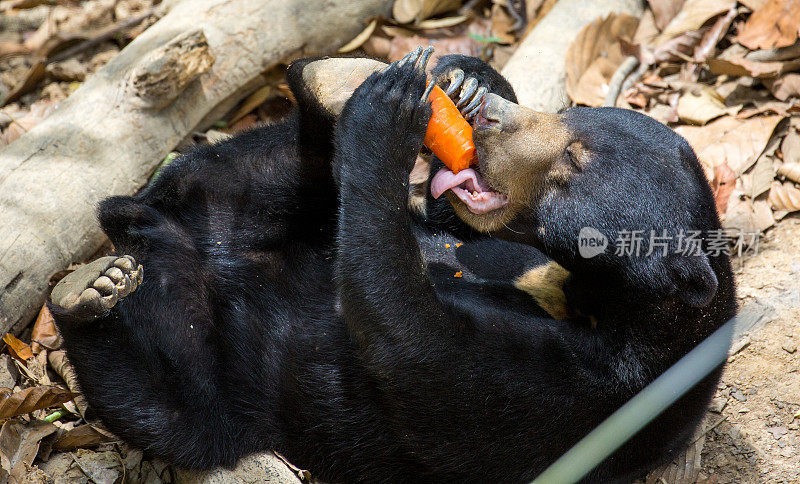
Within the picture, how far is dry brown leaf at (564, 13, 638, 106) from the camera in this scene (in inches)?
220

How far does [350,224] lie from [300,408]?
0.99m

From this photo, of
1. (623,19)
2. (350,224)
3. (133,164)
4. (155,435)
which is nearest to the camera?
(350,224)

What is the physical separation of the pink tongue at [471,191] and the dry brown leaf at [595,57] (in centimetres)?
218

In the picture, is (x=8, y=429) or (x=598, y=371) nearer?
(x=598, y=371)

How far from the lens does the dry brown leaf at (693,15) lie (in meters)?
5.91

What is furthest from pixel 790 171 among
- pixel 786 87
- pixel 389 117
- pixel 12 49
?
pixel 12 49

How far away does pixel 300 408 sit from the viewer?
367cm

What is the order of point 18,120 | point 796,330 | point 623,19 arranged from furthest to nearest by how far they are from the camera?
1. point 623,19
2. point 18,120
3. point 796,330

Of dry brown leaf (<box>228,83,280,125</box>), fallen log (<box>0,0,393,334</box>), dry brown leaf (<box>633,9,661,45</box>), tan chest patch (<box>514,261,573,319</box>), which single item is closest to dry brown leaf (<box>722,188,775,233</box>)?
tan chest patch (<box>514,261,573,319</box>)

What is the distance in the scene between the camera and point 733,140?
5254 mm

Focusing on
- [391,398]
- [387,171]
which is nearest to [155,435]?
[391,398]

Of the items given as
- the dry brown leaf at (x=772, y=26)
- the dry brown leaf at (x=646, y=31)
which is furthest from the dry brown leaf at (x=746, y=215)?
the dry brown leaf at (x=646, y=31)

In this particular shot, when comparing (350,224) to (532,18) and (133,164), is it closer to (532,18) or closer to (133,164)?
(133,164)

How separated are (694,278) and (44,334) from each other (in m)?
3.25
